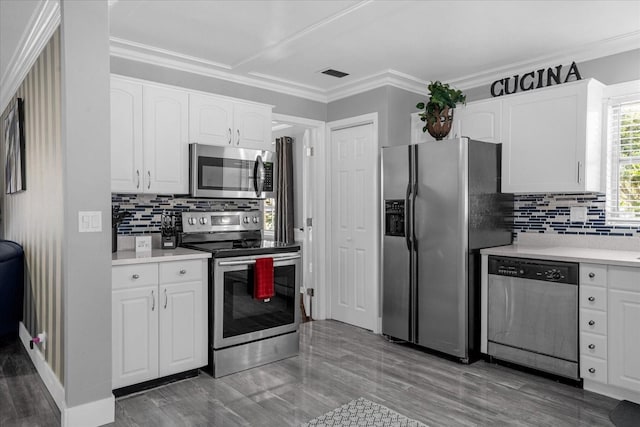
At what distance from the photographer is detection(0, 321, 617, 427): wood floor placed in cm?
256

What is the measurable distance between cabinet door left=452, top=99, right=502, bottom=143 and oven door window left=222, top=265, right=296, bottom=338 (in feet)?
6.42

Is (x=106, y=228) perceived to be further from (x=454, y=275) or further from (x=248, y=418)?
(x=454, y=275)

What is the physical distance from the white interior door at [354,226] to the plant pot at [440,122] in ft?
1.95

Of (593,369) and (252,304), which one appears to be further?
(252,304)

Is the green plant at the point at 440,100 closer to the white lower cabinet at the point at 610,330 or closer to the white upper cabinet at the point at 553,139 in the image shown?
the white upper cabinet at the point at 553,139

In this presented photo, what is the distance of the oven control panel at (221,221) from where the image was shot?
12.2ft

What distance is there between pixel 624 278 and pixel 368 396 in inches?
69.1

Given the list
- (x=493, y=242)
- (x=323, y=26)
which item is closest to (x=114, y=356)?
(x=323, y=26)

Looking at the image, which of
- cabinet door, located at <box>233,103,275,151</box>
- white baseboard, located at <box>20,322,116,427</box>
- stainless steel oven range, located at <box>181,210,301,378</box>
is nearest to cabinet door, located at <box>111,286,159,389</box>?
white baseboard, located at <box>20,322,116,427</box>

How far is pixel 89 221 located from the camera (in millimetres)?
2404

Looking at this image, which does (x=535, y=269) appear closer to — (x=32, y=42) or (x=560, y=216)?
(x=560, y=216)

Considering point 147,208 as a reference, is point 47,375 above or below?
below

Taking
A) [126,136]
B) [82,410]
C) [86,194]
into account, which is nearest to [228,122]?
[126,136]

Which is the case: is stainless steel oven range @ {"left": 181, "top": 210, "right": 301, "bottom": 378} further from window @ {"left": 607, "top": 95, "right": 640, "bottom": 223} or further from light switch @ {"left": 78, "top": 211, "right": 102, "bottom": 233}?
window @ {"left": 607, "top": 95, "right": 640, "bottom": 223}
